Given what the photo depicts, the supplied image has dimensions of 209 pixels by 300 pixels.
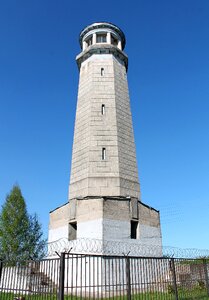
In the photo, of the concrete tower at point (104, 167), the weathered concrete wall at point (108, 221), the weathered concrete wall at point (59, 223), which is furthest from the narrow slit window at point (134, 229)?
the weathered concrete wall at point (59, 223)

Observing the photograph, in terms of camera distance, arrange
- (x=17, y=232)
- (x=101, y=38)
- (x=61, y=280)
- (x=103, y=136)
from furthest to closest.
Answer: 1. (x=17, y=232)
2. (x=101, y=38)
3. (x=103, y=136)
4. (x=61, y=280)

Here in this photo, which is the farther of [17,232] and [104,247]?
[17,232]

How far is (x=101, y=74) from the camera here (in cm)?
2284

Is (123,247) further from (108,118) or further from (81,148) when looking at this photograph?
(108,118)

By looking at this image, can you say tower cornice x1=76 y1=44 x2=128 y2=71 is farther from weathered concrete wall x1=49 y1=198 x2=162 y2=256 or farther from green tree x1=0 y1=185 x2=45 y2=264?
green tree x1=0 y1=185 x2=45 y2=264

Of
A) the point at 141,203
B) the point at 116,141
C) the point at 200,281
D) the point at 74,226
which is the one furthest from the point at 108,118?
the point at 200,281

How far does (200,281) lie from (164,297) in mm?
2493

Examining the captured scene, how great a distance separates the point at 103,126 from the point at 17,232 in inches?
712

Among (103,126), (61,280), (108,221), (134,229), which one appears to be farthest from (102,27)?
(61,280)

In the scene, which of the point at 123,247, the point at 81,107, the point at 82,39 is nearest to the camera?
the point at 123,247

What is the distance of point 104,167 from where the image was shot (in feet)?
62.6

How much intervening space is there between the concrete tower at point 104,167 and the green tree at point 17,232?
1312cm

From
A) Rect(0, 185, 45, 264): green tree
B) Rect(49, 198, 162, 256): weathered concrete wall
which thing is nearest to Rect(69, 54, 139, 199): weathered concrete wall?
Rect(49, 198, 162, 256): weathered concrete wall

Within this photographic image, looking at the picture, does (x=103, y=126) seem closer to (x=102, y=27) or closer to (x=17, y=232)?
(x=102, y=27)
